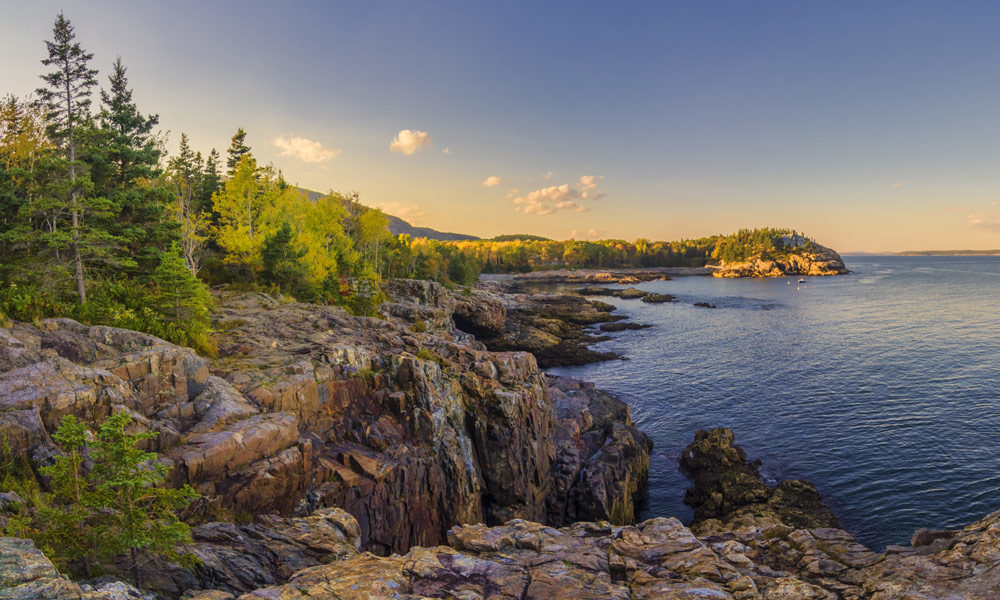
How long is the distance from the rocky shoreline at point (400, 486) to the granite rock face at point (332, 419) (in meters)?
0.09

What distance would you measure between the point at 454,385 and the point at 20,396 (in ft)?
56.7

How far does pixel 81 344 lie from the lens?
Answer: 1700 centimetres

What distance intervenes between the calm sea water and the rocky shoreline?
311 centimetres

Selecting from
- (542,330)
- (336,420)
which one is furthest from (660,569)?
(542,330)

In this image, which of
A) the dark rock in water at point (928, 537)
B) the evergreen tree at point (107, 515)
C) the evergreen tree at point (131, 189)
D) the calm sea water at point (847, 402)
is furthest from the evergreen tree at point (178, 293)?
the dark rock in water at point (928, 537)

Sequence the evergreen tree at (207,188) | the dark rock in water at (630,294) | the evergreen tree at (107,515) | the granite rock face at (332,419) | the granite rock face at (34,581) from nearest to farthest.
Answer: the granite rock face at (34,581)
the evergreen tree at (107,515)
the granite rock face at (332,419)
the evergreen tree at (207,188)
the dark rock in water at (630,294)

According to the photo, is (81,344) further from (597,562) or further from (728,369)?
(728,369)

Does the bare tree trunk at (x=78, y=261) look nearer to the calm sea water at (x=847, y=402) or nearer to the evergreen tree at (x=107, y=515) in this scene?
the evergreen tree at (x=107, y=515)

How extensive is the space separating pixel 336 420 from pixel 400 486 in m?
4.42

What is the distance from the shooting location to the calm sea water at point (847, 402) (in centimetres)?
2534

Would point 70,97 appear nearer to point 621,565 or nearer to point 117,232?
point 117,232

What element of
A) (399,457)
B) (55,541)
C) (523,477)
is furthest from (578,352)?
(55,541)

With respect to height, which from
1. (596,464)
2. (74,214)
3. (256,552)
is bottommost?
(596,464)

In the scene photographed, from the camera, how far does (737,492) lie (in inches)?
1039
